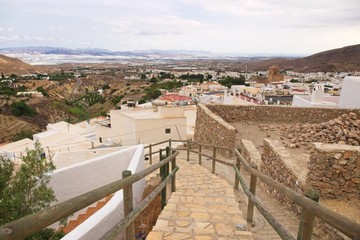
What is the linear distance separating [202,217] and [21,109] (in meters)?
58.8

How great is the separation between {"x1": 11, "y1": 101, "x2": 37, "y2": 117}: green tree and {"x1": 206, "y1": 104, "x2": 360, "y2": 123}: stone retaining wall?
5159cm

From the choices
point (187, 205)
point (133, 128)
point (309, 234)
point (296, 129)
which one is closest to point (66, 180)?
point (187, 205)

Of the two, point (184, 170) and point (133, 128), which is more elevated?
point (184, 170)

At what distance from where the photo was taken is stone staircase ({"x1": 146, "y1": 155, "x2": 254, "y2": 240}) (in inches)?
114

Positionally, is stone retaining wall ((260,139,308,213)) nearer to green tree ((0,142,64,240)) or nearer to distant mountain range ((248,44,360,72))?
green tree ((0,142,64,240))

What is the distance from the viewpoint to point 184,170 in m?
7.16

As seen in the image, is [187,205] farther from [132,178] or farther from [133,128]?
[133,128]

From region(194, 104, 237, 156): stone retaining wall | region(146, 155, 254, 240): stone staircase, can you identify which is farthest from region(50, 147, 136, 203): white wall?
region(194, 104, 237, 156): stone retaining wall

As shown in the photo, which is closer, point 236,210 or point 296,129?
point 236,210

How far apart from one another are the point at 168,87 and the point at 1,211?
72664 mm

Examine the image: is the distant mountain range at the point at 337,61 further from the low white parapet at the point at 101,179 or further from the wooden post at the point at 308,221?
the wooden post at the point at 308,221

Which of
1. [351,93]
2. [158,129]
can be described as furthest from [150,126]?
[351,93]

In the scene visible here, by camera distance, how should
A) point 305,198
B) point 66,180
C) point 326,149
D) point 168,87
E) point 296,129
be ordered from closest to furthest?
1. point 305,198
2. point 326,149
3. point 66,180
4. point 296,129
5. point 168,87

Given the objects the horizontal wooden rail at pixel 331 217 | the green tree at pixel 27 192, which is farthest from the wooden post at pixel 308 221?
the green tree at pixel 27 192
